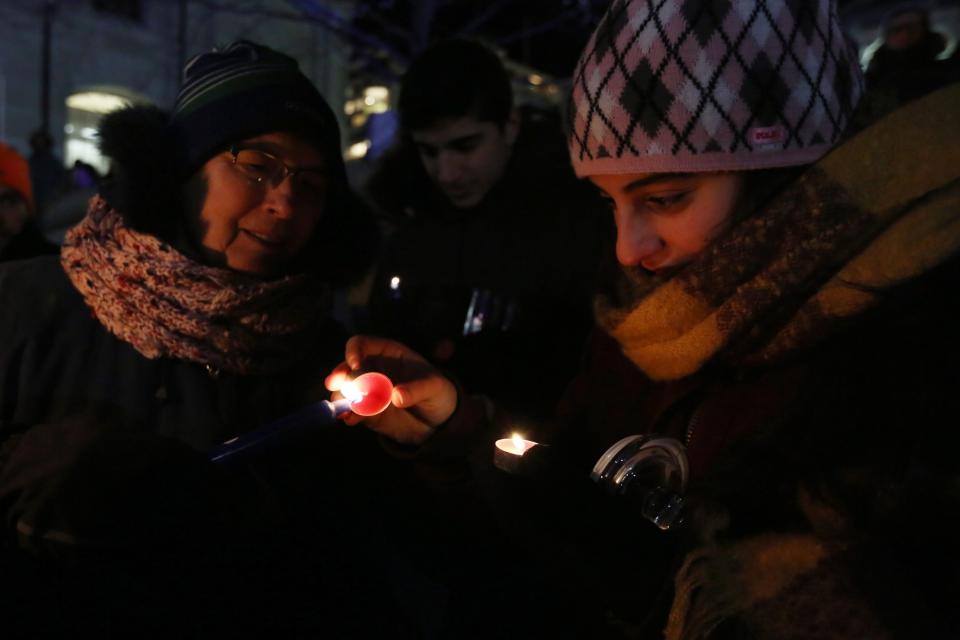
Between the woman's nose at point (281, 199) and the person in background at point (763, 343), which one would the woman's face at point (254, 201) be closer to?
the woman's nose at point (281, 199)

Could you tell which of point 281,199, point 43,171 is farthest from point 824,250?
point 43,171

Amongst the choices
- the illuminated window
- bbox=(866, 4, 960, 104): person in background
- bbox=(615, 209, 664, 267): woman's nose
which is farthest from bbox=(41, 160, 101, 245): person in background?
the illuminated window

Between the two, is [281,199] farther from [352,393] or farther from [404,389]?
[352,393]

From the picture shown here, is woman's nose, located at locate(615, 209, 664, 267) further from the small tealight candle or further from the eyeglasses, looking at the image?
the eyeglasses

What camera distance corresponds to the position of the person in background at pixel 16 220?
333cm

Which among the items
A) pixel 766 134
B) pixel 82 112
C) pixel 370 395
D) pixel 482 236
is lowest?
pixel 370 395

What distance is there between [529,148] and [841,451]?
2.00 m

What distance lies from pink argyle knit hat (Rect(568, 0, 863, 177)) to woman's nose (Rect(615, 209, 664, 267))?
0.34 ft

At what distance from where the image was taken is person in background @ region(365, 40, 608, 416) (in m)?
2.54

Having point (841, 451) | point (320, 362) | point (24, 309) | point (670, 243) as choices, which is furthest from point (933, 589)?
point (24, 309)

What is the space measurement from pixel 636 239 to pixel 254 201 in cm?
100

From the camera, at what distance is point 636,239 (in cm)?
153

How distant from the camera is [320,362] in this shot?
205 cm

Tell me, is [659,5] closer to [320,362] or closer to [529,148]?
[320,362]
